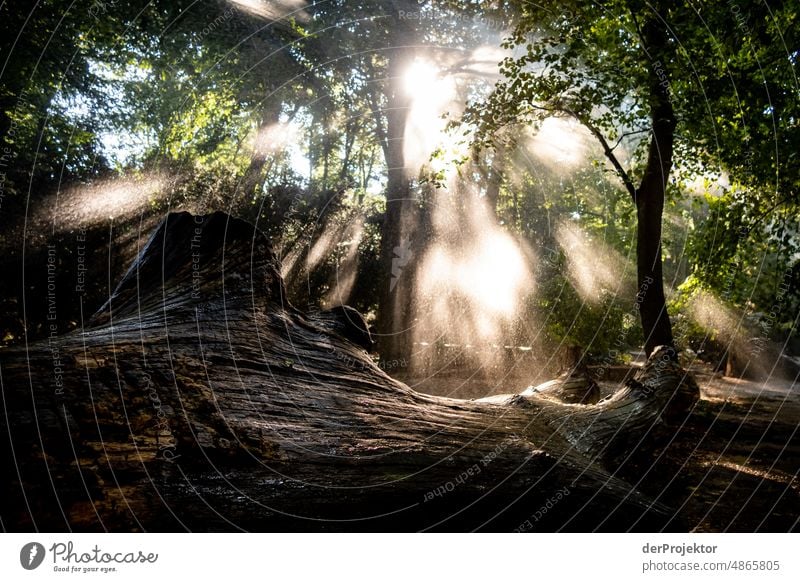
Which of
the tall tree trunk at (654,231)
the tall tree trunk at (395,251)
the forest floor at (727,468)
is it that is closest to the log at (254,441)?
the forest floor at (727,468)

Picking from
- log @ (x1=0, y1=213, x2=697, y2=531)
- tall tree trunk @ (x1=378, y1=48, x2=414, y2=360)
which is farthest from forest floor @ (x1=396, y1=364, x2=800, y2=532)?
tall tree trunk @ (x1=378, y1=48, x2=414, y2=360)

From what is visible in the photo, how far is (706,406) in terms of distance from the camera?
11.6 metres

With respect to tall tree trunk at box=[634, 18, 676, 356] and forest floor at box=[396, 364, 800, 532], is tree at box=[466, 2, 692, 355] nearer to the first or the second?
tall tree trunk at box=[634, 18, 676, 356]

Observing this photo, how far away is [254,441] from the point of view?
3.79m

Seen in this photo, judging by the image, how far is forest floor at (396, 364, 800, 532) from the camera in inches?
211

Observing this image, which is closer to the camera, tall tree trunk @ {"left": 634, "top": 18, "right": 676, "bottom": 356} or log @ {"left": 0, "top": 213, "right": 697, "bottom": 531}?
log @ {"left": 0, "top": 213, "right": 697, "bottom": 531}
